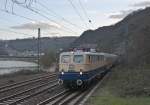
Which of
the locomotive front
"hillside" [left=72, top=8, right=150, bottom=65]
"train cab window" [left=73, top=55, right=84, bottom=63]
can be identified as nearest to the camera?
the locomotive front

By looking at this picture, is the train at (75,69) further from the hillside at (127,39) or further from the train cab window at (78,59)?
the hillside at (127,39)

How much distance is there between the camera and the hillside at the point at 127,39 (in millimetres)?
73375

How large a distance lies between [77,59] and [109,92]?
3.89 meters

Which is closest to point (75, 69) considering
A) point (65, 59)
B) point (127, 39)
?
point (65, 59)

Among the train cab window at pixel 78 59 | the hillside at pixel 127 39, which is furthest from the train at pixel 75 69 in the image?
the hillside at pixel 127 39

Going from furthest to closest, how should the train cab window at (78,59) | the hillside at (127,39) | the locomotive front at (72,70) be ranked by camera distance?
the hillside at (127,39) < the train cab window at (78,59) < the locomotive front at (72,70)

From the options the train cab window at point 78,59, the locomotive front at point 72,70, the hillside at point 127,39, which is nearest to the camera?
the locomotive front at point 72,70

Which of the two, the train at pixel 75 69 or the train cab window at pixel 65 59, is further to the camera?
the train cab window at pixel 65 59

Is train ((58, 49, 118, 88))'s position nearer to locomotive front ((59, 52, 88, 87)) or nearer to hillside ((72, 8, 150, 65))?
locomotive front ((59, 52, 88, 87))

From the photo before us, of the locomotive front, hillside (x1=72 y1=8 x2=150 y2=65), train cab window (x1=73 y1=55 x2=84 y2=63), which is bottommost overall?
the locomotive front

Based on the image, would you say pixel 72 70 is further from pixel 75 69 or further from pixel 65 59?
pixel 65 59

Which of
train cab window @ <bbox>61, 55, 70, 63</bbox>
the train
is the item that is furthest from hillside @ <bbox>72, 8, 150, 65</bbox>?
train cab window @ <bbox>61, 55, 70, 63</bbox>

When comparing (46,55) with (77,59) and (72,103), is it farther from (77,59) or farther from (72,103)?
(72,103)

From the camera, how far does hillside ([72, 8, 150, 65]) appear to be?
73375mm
